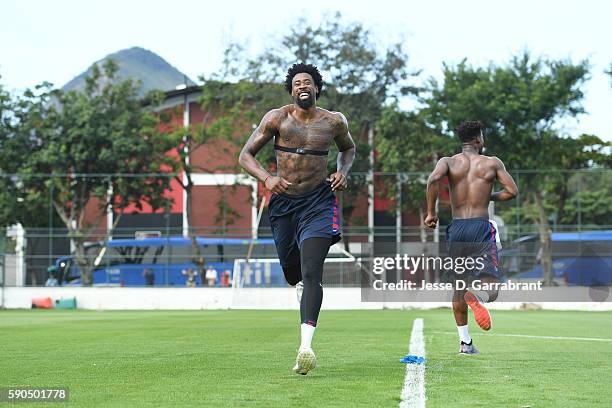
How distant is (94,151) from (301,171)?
3858 centimetres

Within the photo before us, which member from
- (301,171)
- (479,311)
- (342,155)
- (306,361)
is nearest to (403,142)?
(479,311)

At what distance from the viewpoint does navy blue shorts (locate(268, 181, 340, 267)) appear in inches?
310

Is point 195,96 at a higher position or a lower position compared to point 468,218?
higher

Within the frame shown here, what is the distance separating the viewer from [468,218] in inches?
372

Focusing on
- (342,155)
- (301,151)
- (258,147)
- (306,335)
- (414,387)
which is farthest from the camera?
(342,155)

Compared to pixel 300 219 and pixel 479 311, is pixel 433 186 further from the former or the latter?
pixel 300 219

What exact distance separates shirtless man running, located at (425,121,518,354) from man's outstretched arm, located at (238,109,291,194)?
1.86 m

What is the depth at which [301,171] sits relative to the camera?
26.4 feet

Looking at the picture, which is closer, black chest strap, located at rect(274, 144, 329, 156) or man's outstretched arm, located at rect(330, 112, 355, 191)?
man's outstretched arm, located at rect(330, 112, 355, 191)

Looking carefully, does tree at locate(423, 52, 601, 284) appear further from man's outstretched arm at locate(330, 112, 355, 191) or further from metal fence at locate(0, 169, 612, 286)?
man's outstretched arm at locate(330, 112, 355, 191)

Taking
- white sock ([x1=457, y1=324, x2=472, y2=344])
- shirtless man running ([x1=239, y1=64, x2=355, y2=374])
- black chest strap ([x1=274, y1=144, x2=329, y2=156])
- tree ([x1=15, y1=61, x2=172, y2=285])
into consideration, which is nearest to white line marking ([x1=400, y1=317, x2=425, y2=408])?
white sock ([x1=457, y1=324, x2=472, y2=344])

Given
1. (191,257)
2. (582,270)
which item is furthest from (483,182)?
(191,257)

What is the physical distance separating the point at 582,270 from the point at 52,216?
1953 centimetres

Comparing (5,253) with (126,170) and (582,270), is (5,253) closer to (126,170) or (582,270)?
(126,170)
